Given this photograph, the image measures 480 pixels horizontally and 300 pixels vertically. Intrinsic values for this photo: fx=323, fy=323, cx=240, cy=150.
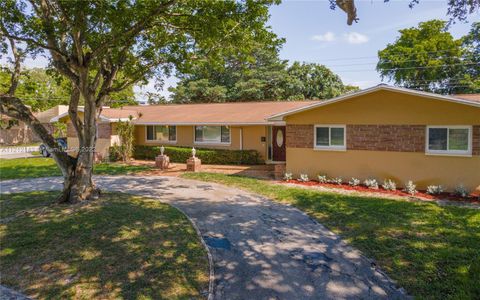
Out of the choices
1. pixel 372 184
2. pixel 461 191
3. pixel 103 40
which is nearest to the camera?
pixel 103 40

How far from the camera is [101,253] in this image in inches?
253

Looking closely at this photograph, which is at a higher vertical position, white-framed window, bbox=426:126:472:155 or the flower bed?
white-framed window, bbox=426:126:472:155

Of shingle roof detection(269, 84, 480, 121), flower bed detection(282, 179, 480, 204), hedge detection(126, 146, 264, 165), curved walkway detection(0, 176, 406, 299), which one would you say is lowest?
curved walkway detection(0, 176, 406, 299)

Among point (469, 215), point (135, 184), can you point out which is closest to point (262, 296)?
point (469, 215)

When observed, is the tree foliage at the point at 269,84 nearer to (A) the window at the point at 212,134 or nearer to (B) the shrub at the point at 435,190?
(A) the window at the point at 212,134

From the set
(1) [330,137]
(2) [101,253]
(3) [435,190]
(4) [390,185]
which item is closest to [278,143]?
(1) [330,137]

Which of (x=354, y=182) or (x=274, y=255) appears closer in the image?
(x=274, y=255)

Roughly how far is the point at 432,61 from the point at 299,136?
27.5 m

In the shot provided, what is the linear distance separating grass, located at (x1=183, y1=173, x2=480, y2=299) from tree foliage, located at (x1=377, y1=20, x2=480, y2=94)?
1185 inches

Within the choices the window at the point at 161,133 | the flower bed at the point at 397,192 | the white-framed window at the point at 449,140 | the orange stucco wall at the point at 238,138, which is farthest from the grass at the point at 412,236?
the window at the point at 161,133

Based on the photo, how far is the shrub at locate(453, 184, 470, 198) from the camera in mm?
11389

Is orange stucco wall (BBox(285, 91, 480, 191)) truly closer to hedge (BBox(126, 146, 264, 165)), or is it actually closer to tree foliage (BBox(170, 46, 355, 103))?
hedge (BBox(126, 146, 264, 165))

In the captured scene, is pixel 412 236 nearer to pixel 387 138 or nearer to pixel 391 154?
pixel 391 154

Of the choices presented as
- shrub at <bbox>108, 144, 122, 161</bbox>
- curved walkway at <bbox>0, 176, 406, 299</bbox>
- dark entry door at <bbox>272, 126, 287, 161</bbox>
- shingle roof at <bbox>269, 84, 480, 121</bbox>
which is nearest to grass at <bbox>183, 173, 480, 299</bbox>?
curved walkway at <bbox>0, 176, 406, 299</bbox>
